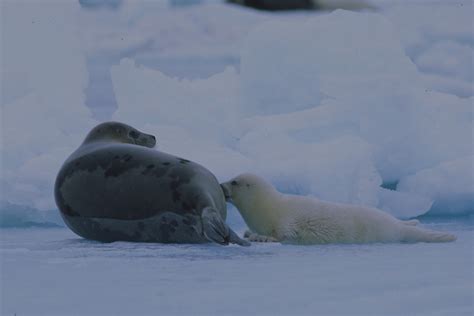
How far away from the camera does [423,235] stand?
470cm

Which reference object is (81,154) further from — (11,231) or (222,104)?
(222,104)

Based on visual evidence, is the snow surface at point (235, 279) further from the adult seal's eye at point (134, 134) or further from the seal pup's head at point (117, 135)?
the adult seal's eye at point (134, 134)

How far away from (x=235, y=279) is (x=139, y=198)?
48.9 inches

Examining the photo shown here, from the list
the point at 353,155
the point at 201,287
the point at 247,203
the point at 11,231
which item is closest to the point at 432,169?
the point at 353,155

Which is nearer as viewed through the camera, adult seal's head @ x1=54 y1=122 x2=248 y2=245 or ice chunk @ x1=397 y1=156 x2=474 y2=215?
adult seal's head @ x1=54 y1=122 x2=248 y2=245

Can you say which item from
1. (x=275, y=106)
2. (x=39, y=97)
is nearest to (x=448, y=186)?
(x=275, y=106)

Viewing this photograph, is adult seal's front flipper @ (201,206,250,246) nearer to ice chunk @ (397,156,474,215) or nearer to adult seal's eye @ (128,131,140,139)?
adult seal's eye @ (128,131,140,139)

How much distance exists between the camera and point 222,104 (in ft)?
24.2

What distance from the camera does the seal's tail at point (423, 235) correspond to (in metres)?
4.64

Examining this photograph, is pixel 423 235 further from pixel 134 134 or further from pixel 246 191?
pixel 134 134

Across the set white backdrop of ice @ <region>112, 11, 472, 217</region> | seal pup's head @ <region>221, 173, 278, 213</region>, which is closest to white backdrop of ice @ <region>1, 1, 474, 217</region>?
white backdrop of ice @ <region>112, 11, 472, 217</region>

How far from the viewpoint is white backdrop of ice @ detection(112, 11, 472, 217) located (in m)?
6.04

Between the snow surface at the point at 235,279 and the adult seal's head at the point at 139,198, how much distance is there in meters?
0.11

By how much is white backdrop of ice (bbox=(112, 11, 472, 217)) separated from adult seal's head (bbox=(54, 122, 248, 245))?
1.33 m
